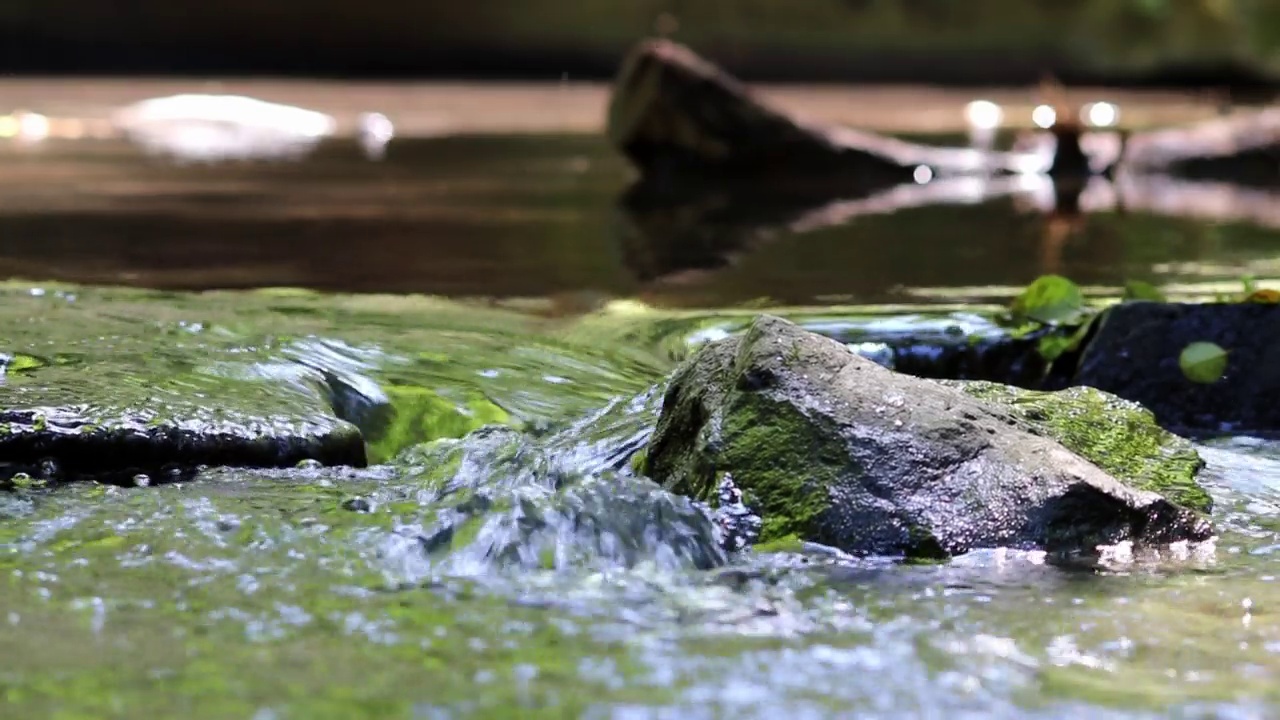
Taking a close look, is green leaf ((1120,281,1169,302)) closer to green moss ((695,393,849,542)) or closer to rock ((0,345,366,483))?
green moss ((695,393,849,542))

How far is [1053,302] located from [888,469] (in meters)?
1.67

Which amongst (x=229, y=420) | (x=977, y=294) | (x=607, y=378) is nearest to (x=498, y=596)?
(x=229, y=420)

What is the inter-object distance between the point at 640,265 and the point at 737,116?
354 cm

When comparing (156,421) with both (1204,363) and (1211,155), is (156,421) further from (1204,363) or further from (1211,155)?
(1211,155)

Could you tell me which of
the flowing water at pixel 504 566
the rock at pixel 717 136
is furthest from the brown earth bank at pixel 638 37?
the flowing water at pixel 504 566

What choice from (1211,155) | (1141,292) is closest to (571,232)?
(1141,292)

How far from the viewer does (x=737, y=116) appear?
9188 mm

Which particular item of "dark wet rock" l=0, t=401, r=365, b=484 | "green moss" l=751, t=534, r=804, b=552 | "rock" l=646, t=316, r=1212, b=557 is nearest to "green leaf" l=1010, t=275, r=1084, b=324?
"rock" l=646, t=316, r=1212, b=557

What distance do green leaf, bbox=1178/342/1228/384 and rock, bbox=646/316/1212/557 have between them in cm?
101

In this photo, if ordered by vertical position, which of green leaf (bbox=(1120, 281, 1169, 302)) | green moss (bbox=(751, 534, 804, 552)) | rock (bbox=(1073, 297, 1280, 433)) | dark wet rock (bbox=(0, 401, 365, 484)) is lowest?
dark wet rock (bbox=(0, 401, 365, 484))

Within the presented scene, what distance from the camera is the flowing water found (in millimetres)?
1929

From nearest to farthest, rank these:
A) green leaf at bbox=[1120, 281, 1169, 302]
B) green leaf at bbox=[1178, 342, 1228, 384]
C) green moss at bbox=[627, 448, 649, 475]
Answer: green moss at bbox=[627, 448, 649, 475] → green leaf at bbox=[1178, 342, 1228, 384] → green leaf at bbox=[1120, 281, 1169, 302]

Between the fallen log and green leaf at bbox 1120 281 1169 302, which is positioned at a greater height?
the fallen log

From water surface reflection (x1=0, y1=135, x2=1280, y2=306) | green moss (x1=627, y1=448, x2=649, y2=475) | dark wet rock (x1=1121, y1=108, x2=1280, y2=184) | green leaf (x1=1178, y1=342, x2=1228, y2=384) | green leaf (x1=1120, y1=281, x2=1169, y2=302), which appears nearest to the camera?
green moss (x1=627, y1=448, x2=649, y2=475)
